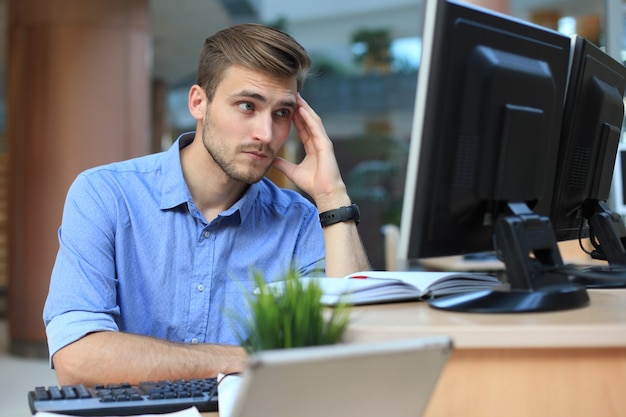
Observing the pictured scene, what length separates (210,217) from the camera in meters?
2.01

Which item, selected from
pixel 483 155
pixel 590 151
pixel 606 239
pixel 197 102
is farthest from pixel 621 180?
pixel 483 155

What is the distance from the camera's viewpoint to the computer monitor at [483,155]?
4.04ft

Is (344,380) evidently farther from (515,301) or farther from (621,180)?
(621,180)

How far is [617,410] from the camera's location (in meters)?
1.12

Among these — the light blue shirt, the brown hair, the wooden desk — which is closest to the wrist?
the light blue shirt

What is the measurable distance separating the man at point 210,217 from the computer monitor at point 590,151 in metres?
0.50

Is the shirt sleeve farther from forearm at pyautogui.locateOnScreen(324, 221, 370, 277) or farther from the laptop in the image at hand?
the laptop

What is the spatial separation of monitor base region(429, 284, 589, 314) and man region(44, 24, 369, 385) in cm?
67

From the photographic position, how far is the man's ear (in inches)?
81.5

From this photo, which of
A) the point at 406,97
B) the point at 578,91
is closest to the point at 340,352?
the point at 578,91

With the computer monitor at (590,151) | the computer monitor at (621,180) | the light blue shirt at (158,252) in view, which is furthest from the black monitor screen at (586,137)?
the computer monitor at (621,180)

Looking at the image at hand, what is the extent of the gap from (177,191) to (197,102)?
27 centimetres

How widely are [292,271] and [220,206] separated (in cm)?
100

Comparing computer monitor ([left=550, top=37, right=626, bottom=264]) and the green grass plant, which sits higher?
computer monitor ([left=550, top=37, right=626, bottom=264])
